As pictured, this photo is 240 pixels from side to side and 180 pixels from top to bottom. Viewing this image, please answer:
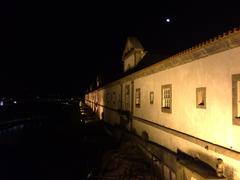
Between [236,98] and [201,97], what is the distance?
6.06 feet

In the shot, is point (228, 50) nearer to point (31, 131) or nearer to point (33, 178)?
point (33, 178)

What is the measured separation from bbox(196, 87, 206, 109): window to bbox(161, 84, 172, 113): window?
238 centimetres

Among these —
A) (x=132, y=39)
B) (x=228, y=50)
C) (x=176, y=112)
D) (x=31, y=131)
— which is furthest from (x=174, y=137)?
(x=31, y=131)

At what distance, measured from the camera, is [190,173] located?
25.0ft

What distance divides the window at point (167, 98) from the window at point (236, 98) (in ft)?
14.2

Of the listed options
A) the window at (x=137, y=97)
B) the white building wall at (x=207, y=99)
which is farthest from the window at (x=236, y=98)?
the window at (x=137, y=97)

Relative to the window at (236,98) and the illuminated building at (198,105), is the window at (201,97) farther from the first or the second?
the window at (236,98)

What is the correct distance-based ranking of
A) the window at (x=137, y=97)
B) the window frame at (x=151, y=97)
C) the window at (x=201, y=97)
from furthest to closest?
the window at (x=137, y=97), the window frame at (x=151, y=97), the window at (x=201, y=97)

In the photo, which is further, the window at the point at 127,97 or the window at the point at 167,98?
the window at the point at 127,97

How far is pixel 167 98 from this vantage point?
11.5m

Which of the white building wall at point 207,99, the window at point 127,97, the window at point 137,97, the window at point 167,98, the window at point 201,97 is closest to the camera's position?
the white building wall at point 207,99

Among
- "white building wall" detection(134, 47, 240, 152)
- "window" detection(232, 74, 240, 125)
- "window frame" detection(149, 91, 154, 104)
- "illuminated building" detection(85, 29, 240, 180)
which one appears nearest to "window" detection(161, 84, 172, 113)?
"illuminated building" detection(85, 29, 240, 180)

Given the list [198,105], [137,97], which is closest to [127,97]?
[137,97]

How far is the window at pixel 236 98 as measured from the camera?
6.61 m
